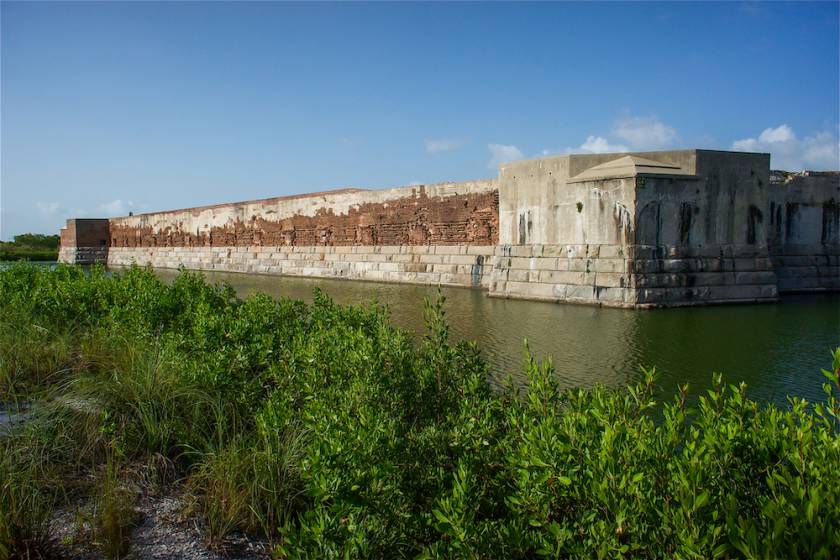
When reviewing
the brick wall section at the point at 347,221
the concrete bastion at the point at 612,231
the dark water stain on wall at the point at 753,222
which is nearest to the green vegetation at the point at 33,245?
the brick wall section at the point at 347,221

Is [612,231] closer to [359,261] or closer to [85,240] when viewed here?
[359,261]

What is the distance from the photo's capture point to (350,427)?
2430 millimetres

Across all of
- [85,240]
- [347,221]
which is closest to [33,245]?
[85,240]

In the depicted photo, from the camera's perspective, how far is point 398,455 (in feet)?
8.05

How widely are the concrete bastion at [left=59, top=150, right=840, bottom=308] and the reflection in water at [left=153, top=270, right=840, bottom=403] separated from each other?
2.56ft

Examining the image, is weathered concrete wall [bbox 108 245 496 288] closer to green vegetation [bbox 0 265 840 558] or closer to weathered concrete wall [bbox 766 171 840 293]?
weathered concrete wall [bbox 766 171 840 293]

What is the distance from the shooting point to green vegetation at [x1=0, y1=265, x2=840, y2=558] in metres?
1.89

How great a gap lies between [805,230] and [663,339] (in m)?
8.78

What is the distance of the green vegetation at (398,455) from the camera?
1889 millimetres

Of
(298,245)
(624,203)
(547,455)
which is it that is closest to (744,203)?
(624,203)

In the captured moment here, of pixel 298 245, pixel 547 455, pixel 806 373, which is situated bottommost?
pixel 806 373

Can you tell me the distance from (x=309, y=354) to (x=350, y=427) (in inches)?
46.7

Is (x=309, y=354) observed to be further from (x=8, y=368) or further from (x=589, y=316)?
(x=589, y=316)

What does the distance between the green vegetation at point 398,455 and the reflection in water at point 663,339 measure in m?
1.47
